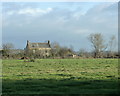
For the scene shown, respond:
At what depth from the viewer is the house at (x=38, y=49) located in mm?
62112

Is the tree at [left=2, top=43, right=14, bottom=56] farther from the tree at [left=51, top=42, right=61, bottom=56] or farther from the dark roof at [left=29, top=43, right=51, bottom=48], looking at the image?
the tree at [left=51, top=42, right=61, bottom=56]

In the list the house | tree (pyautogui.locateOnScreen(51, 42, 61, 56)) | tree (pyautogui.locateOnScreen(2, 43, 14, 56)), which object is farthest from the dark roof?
tree (pyautogui.locateOnScreen(2, 43, 14, 56))

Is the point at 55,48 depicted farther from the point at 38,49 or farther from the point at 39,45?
the point at 38,49

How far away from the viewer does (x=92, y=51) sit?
254ft

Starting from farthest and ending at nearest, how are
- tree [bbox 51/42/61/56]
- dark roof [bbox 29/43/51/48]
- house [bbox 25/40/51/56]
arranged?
dark roof [bbox 29/43/51/48]
tree [bbox 51/42/61/56]
house [bbox 25/40/51/56]

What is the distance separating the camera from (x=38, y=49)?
66.3 meters

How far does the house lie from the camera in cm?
6211

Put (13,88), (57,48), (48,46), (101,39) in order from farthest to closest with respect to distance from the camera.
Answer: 1. (101,39)
2. (48,46)
3. (57,48)
4. (13,88)

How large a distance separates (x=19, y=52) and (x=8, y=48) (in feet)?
9.94

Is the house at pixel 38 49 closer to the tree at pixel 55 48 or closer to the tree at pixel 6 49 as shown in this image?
the tree at pixel 55 48

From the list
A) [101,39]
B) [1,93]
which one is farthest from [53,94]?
[101,39]

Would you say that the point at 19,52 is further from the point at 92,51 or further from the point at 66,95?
the point at 66,95

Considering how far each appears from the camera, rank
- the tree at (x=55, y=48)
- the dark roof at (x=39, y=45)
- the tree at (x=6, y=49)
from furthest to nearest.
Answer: the dark roof at (x=39, y=45)
the tree at (x=55, y=48)
the tree at (x=6, y=49)

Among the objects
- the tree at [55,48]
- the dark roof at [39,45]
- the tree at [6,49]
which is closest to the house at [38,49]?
the dark roof at [39,45]
